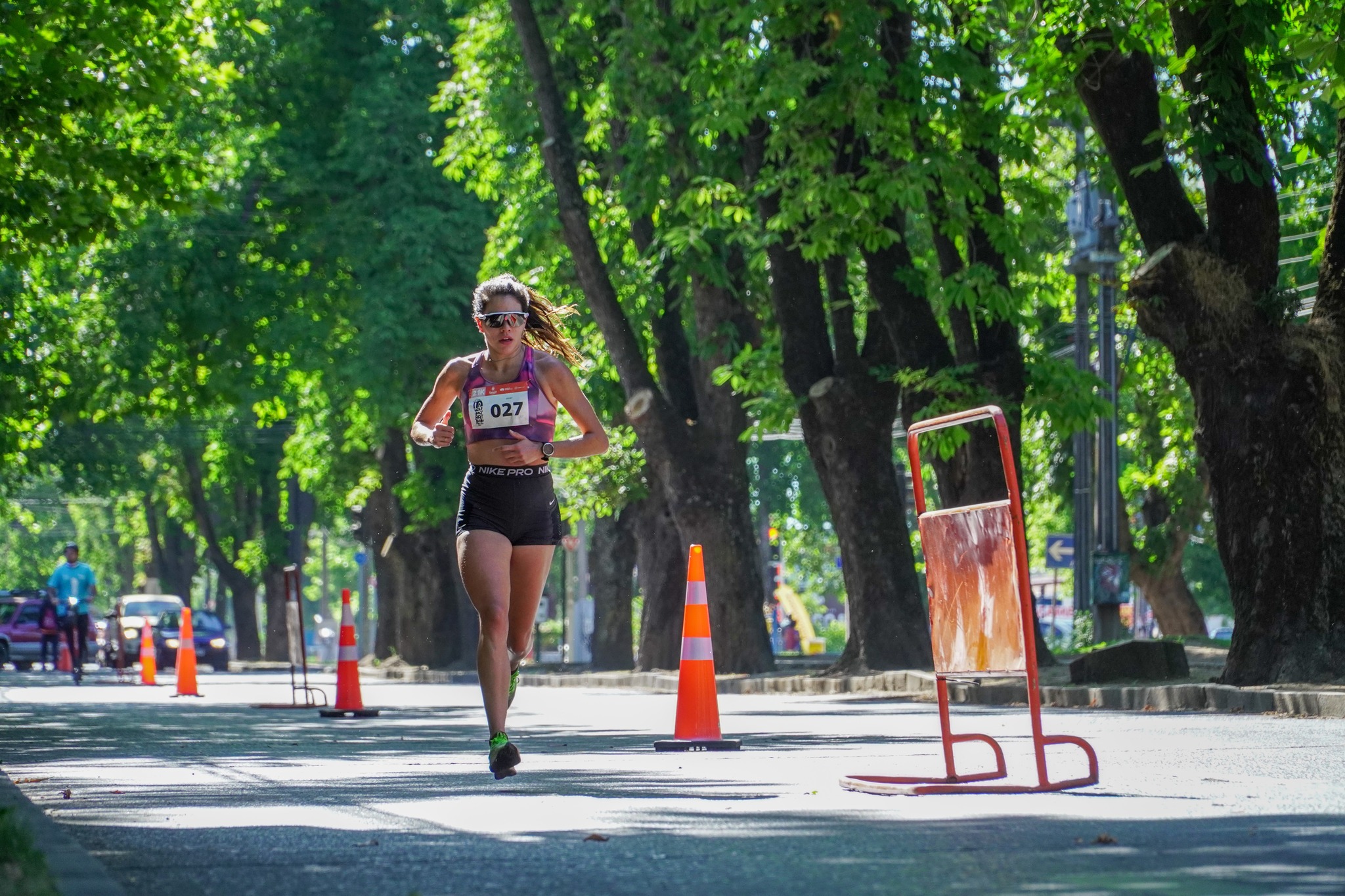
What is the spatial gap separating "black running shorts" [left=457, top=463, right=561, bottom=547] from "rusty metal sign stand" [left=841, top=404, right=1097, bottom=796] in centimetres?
158

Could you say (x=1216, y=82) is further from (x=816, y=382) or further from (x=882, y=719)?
(x=816, y=382)

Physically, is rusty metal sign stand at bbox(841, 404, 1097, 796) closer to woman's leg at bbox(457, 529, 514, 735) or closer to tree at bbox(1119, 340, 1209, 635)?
woman's leg at bbox(457, 529, 514, 735)

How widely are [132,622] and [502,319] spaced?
38279 millimetres

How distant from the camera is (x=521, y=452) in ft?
29.5

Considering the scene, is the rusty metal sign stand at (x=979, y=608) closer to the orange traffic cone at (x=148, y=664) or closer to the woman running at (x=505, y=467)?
the woman running at (x=505, y=467)

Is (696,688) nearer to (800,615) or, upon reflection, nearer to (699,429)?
(699,429)

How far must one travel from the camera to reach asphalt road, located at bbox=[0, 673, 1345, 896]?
5.76 meters

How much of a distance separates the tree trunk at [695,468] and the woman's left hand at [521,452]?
16013mm

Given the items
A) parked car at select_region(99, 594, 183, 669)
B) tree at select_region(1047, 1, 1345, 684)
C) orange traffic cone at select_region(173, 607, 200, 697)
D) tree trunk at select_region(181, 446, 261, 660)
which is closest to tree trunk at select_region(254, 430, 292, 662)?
tree trunk at select_region(181, 446, 261, 660)

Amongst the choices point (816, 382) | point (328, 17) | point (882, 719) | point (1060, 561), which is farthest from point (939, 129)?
point (328, 17)

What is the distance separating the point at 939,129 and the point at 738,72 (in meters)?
1.95

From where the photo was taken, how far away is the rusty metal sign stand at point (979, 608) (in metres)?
7.75

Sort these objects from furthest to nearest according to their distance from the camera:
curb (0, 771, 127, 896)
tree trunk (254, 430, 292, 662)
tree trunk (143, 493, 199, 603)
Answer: tree trunk (143, 493, 199, 603) → tree trunk (254, 430, 292, 662) → curb (0, 771, 127, 896)

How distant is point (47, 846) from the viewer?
6.57m
